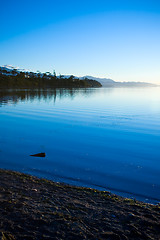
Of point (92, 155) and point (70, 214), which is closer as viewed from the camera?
point (70, 214)

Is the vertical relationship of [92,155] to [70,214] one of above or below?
below

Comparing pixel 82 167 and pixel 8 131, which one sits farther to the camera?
pixel 8 131

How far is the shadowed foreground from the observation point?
5.76 m

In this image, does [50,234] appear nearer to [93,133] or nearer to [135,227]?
[135,227]

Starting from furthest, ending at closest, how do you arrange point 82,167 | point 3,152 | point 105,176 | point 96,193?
point 3,152 → point 82,167 → point 105,176 → point 96,193

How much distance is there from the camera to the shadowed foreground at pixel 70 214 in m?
5.76

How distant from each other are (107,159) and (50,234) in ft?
28.9

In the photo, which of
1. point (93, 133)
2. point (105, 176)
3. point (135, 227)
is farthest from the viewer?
point (93, 133)

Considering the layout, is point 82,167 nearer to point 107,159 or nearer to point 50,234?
point 107,159

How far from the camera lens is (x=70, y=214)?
679 centimetres

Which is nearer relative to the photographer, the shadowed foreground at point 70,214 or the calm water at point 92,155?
the shadowed foreground at point 70,214

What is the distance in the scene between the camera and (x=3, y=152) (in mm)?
14875

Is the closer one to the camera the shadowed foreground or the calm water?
the shadowed foreground

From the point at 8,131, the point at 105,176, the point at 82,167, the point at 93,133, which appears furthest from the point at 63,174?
the point at 8,131
